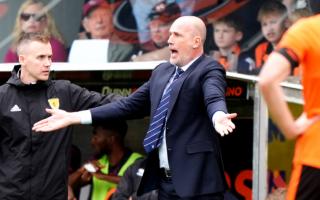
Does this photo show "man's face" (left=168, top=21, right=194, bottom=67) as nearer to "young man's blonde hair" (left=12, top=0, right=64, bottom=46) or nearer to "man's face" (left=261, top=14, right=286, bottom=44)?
"man's face" (left=261, top=14, right=286, bottom=44)

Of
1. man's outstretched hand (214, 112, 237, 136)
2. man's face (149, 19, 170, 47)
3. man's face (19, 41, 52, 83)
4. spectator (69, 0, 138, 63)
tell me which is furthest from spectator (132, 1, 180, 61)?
man's outstretched hand (214, 112, 237, 136)

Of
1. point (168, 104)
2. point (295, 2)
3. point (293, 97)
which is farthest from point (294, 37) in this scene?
point (295, 2)

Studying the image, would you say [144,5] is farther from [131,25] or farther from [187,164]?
[187,164]

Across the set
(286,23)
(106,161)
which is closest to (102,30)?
(286,23)

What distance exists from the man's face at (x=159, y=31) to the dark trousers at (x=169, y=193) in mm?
4417

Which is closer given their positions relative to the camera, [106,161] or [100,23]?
[106,161]

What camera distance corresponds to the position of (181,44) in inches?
195

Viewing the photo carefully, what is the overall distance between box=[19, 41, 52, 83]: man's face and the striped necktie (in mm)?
995

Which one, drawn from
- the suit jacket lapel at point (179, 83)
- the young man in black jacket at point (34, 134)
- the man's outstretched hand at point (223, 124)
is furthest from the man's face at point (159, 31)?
the man's outstretched hand at point (223, 124)

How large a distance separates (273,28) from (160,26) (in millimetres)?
1297

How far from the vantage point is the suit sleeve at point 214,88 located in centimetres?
447

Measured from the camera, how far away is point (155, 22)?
9344mm

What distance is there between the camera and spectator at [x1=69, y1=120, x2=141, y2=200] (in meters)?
7.08

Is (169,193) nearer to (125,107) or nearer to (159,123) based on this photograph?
(159,123)
